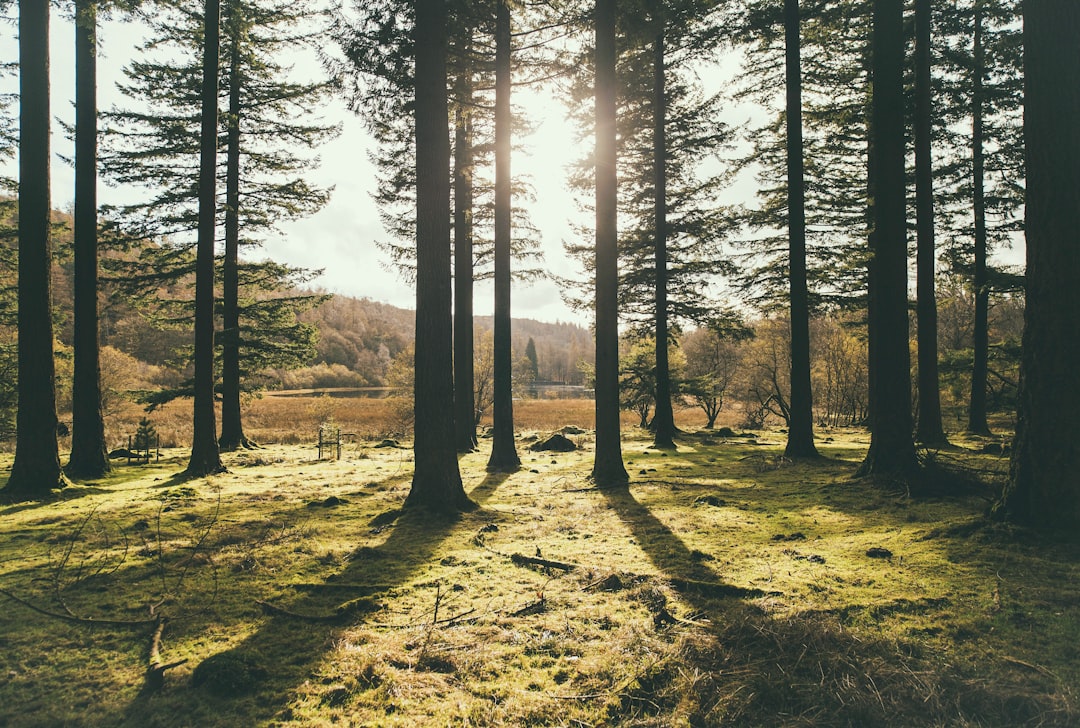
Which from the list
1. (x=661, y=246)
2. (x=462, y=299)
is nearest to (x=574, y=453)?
(x=462, y=299)

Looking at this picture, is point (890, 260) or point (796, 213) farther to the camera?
point (796, 213)

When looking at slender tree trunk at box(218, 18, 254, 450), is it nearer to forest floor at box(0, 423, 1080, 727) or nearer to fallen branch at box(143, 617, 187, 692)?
forest floor at box(0, 423, 1080, 727)

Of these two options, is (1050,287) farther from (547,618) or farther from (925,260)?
(925,260)

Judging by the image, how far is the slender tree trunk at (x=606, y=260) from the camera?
343 inches

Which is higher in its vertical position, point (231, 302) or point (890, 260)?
point (231, 302)

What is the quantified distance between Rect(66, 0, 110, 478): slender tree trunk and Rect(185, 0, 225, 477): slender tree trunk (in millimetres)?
1587

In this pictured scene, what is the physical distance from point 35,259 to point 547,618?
10.2 metres

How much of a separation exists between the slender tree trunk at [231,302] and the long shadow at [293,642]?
12.3 metres

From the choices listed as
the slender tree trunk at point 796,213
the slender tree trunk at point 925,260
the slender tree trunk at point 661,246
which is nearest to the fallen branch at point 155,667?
the slender tree trunk at point 796,213

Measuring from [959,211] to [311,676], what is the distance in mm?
20666

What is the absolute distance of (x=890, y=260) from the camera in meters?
7.41

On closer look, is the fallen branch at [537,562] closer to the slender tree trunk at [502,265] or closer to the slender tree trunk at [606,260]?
the slender tree trunk at [606,260]

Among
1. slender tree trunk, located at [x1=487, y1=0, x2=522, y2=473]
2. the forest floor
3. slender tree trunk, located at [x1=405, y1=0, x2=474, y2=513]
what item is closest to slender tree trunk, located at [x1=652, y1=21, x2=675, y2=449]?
slender tree trunk, located at [x1=487, y1=0, x2=522, y2=473]

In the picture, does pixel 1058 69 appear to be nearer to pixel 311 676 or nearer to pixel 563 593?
pixel 563 593
